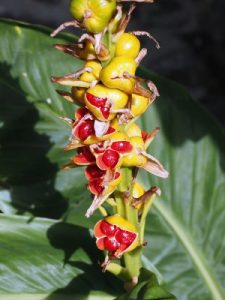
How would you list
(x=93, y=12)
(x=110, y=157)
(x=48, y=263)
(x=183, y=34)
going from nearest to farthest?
(x=93, y=12) → (x=110, y=157) → (x=48, y=263) → (x=183, y=34)

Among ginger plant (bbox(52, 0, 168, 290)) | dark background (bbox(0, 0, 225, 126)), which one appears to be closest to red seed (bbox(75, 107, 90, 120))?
ginger plant (bbox(52, 0, 168, 290))

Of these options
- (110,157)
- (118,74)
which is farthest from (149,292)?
(118,74)

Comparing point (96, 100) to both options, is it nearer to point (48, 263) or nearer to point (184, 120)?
point (48, 263)

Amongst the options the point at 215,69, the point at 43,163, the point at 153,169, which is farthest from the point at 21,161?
the point at 215,69

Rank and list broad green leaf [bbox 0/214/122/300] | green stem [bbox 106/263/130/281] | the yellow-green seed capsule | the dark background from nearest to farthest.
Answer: the yellow-green seed capsule → green stem [bbox 106/263/130/281] → broad green leaf [bbox 0/214/122/300] → the dark background

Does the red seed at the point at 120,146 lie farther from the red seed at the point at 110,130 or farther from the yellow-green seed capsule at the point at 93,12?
the yellow-green seed capsule at the point at 93,12

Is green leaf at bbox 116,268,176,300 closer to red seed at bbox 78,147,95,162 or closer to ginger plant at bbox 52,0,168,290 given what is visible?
ginger plant at bbox 52,0,168,290

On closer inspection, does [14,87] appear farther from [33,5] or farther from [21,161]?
[33,5]
